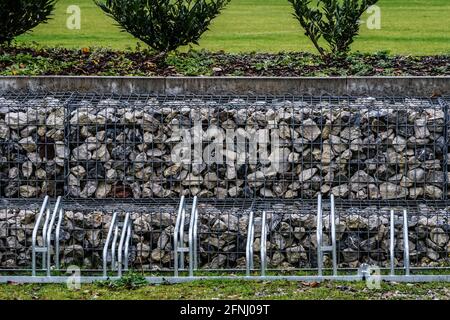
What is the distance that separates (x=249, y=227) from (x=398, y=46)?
1100 cm

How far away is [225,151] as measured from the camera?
12.9m

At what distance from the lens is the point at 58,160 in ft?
42.5

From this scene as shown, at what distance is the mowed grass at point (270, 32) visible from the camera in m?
21.9

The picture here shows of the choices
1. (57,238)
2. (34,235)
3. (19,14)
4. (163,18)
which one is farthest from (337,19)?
(34,235)

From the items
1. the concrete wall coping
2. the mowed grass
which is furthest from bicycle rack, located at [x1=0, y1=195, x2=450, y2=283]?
the mowed grass

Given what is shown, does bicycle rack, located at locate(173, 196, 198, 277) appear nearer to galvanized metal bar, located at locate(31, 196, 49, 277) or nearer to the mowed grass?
galvanized metal bar, located at locate(31, 196, 49, 277)

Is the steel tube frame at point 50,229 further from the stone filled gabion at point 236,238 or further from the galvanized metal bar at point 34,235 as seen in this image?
the stone filled gabion at point 236,238

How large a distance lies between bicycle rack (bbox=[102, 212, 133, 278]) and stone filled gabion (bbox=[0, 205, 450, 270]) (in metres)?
0.16

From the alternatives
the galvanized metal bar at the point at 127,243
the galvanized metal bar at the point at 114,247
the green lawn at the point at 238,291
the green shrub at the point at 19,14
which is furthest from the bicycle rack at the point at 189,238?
the green shrub at the point at 19,14

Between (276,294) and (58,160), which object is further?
(58,160)

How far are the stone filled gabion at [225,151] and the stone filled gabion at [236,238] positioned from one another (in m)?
0.45

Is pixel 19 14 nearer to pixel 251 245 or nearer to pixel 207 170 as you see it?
pixel 207 170

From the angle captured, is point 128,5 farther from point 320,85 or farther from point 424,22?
point 424,22

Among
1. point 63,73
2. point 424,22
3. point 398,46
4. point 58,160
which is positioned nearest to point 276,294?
point 58,160
